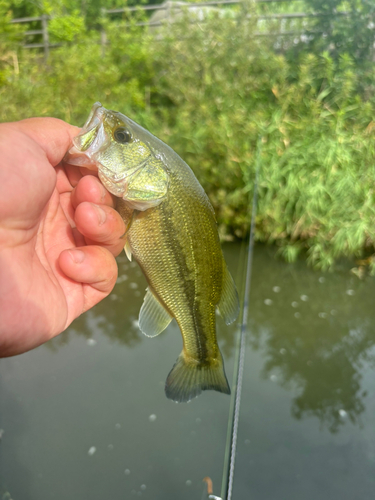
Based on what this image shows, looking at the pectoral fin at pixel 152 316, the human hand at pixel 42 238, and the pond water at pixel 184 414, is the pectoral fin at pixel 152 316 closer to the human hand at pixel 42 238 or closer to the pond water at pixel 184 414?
the human hand at pixel 42 238

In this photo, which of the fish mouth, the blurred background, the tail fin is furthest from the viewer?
the blurred background

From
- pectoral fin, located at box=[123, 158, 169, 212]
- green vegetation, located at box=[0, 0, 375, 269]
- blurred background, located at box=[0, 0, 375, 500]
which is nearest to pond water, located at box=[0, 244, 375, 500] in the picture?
blurred background, located at box=[0, 0, 375, 500]

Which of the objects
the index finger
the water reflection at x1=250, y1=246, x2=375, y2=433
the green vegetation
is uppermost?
the index finger

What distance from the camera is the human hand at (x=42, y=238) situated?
1.19 metres

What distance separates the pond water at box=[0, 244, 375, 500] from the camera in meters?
2.73

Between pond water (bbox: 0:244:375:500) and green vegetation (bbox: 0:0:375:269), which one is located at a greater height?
green vegetation (bbox: 0:0:375:269)

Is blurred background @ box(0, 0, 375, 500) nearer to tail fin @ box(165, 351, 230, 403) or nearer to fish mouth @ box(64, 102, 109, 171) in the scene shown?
tail fin @ box(165, 351, 230, 403)

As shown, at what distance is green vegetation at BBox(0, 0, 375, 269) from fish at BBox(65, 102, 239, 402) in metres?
3.74

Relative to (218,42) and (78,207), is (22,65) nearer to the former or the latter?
(218,42)

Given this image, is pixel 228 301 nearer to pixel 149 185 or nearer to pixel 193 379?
pixel 193 379

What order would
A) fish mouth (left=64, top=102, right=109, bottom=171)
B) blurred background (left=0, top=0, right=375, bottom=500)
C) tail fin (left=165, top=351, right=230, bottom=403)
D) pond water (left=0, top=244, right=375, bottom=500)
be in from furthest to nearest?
blurred background (left=0, top=0, right=375, bottom=500), pond water (left=0, top=244, right=375, bottom=500), tail fin (left=165, top=351, right=230, bottom=403), fish mouth (left=64, top=102, right=109, bottom=171)

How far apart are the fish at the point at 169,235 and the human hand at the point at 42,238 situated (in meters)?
0.08

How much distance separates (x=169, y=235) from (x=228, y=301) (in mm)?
273

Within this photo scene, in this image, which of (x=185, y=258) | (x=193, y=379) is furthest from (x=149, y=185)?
(x=193, y=379)
